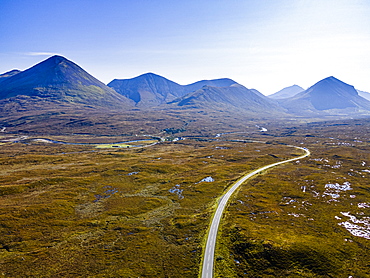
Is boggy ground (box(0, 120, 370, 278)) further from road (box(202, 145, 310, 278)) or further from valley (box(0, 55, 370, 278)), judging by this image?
road (box(202, 145, 310, 278))

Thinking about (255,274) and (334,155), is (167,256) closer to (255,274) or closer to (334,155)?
(255,274)

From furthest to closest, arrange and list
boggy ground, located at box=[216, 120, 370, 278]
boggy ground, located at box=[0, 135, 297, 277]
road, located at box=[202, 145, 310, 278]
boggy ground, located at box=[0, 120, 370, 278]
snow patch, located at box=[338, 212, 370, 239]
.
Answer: snow patch, located at box=[338, 212, 370, 239], boggy ground, located at box=[0, 135, 297, 277], boggy ground, located at box=[0, 120, 370, 278], boggy ground, located at box=[216, 120, 370, 278], road, located at box=[202, 145, 310, 278]

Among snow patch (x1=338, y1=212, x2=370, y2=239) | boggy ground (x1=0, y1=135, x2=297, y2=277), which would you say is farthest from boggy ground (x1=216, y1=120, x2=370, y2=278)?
boggy ground (x1=0, y1=135, x2=297, y2=277)

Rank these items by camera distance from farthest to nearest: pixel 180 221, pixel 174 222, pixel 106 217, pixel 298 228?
pixel 106 217
pixel 180 221
pixel 174 222
pixel 298 228

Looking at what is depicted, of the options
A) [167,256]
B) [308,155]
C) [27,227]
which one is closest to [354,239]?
[167,256]

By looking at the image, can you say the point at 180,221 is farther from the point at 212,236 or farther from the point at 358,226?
the point at 358,226

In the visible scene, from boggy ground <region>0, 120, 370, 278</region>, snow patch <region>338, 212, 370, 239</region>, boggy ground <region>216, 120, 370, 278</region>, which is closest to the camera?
boggy ground <region>216, 120, 370, 278</region>

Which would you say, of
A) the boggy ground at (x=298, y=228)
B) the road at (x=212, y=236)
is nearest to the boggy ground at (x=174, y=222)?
the boggy ground at (x=298, y=228)

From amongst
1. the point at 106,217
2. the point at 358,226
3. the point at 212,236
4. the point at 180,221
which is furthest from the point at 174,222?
the point at 358,226

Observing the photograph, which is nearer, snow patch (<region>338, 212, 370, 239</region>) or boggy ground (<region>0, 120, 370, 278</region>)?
boggy ground (<region>0, 120, 370, 278</region>)
